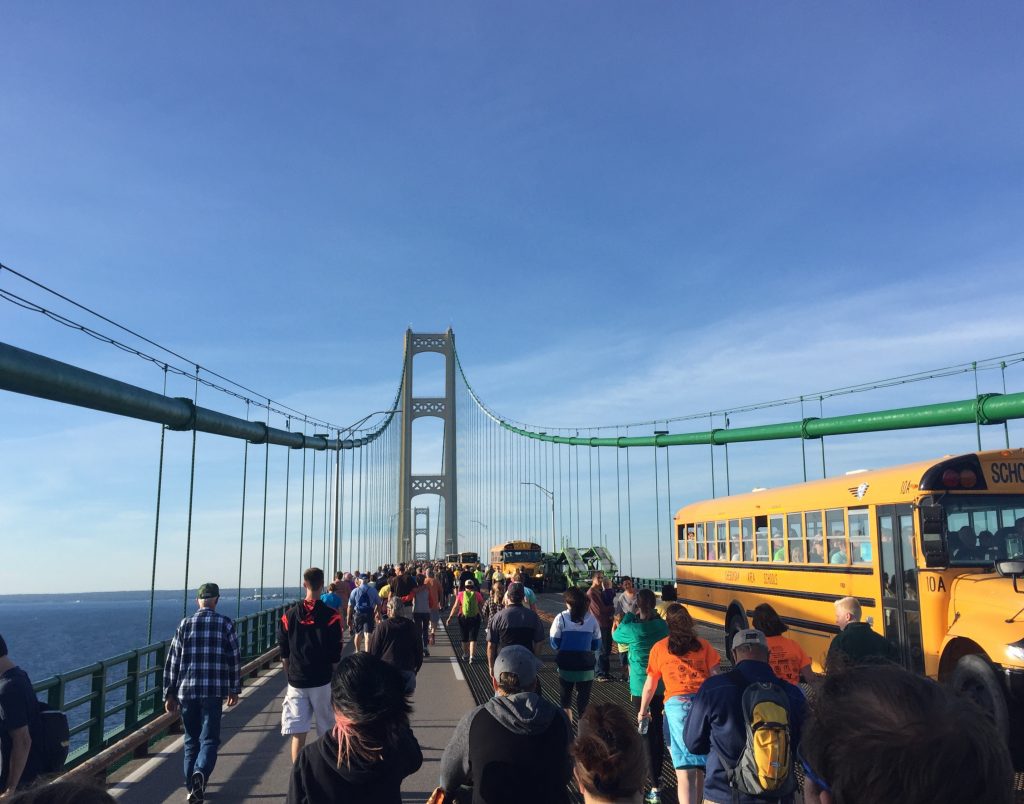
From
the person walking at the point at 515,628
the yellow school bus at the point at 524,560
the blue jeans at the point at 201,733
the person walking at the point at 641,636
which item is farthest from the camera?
the yellow school bus at the point at 524,560

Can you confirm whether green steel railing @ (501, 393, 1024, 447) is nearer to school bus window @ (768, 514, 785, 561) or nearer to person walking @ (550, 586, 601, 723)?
school bus window @ (768, 514, 785, 561)

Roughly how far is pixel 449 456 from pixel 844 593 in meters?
57.0

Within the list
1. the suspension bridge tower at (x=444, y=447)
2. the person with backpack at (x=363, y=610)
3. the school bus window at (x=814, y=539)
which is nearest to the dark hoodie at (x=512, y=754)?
the school bus window at (x=814, y=539)

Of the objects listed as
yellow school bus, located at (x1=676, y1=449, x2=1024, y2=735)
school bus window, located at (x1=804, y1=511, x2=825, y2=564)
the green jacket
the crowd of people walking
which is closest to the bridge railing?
the crowd of people walking

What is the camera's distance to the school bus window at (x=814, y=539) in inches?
493

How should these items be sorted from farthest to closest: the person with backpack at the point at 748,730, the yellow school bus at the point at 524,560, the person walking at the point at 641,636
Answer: the yellow school bus at the point at 524,560 → the person walking at the point at 641,636 → the person with backpack at the point at 748,730

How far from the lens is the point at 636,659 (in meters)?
8.37

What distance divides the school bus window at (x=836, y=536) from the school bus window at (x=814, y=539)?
24cm

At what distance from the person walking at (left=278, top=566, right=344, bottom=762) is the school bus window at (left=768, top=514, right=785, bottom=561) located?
8.68m

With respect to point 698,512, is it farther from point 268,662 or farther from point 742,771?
point 742,771

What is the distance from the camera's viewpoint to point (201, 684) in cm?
697

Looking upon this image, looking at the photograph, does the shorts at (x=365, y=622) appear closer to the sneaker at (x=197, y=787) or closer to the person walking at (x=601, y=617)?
the person walking at (x=601, y=617)

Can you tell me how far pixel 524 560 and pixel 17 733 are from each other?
38856 millimetres

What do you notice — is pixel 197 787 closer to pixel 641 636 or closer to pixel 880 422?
pixel 641 636
